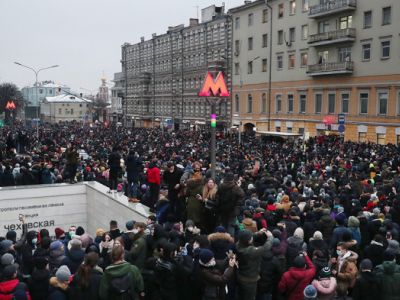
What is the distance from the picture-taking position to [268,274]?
7277mm

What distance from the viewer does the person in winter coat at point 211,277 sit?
6.54 meters

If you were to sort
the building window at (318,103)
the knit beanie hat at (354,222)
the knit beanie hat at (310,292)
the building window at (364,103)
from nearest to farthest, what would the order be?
the knit beanie hat at (310,292) → the knit beanie hat at (354,222) → the building window at (364,103) → the building window at (318,103)

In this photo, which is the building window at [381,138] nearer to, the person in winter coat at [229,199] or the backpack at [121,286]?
the person in winter coat at [229,199]

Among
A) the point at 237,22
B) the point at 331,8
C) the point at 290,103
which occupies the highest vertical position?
the point at 237,22

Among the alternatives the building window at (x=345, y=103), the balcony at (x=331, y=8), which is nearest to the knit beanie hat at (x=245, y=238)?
the building window at (x=345, y=103)

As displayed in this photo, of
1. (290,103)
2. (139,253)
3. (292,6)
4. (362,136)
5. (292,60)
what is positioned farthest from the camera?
(290,103)

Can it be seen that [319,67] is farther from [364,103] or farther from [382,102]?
[382,102]

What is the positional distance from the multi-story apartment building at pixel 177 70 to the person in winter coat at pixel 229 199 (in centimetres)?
4828

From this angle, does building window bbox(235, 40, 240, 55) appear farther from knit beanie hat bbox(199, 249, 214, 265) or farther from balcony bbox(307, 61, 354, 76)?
knit beanie hat bbox(199, 249, 214, 265)

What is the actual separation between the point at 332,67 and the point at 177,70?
32.1 metres

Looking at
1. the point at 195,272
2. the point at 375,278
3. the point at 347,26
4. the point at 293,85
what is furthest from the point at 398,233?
the point at 293,85

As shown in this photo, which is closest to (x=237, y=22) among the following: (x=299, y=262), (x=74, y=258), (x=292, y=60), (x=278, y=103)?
(x=292, y=60)

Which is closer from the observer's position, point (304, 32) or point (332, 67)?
point (332, 67)

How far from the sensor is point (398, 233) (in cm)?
891
